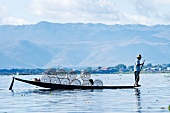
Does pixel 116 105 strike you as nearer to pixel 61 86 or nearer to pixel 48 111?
pixel 48 111

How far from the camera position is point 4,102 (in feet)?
152

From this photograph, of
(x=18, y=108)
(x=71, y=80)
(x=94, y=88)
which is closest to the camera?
(x=18, y=108)

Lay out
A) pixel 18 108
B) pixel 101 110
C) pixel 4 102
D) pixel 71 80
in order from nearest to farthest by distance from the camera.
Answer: pixel 101 110, pixel 18 108, pixel 4 102, pixel 71 80

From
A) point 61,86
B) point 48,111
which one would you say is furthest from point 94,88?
point 48,111

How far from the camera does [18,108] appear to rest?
40438mm

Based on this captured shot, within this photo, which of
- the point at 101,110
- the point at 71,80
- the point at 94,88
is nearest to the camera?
the point at 101,110

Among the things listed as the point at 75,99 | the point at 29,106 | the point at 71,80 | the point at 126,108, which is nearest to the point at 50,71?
the point at 71,80

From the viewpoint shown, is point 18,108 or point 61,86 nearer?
point 18,108

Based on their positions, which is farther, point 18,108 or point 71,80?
point 71,80

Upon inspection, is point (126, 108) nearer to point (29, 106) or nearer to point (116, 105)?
point (116, 105)

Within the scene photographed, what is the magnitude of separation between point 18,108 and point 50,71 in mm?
26560

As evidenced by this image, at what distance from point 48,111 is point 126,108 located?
461 centimetres

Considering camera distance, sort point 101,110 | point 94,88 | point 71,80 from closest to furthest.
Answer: point 101,110
point 94,88
point 71,80

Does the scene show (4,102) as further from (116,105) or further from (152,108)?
(152,108)
